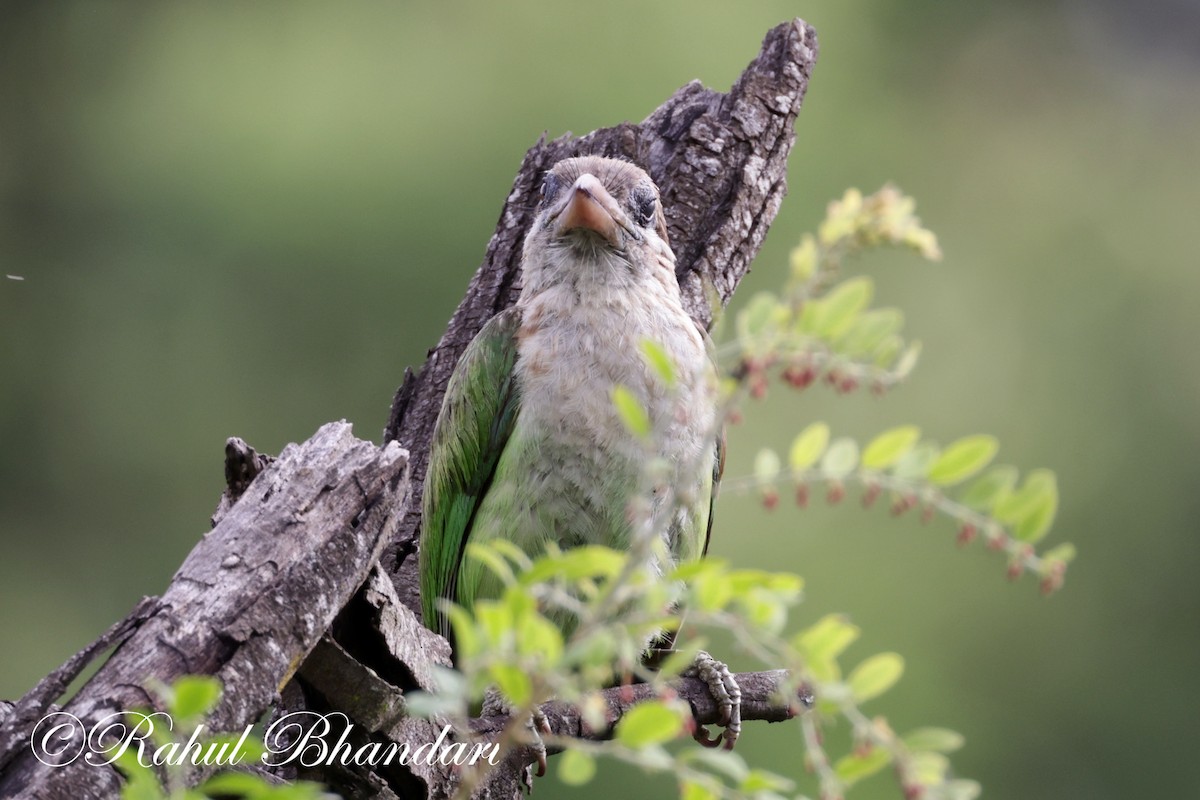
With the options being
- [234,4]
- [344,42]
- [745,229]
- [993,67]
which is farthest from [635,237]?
[993,67]

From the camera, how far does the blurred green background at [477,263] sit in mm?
8531

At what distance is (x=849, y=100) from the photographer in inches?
394

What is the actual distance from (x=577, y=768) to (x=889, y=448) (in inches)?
23.0

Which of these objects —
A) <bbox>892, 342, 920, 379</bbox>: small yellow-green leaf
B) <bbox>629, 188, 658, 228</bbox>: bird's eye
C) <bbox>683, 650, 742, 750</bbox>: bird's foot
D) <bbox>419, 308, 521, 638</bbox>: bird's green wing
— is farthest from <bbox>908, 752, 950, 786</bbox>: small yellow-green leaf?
<bbox>629, 188, 658, 228</bbox>: bird's eye

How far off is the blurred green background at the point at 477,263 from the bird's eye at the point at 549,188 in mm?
3409

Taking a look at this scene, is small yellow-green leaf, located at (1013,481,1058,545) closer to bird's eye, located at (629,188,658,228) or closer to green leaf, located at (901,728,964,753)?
green leaf, located at (901,728,964,753)

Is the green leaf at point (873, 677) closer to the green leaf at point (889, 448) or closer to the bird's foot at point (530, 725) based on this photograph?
the green leaf at point (889, 448)

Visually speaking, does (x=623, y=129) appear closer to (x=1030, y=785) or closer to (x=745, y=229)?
(x=745, y=229)

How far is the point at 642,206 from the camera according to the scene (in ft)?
13.9

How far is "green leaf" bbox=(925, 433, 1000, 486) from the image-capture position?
5.73 feet

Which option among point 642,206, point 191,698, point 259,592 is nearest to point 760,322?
point 191,698

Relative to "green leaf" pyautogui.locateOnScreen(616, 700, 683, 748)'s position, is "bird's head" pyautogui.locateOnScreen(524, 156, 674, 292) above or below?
above

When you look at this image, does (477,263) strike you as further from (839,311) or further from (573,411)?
(839,311)

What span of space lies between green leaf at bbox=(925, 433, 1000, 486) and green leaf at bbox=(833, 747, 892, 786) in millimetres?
363
